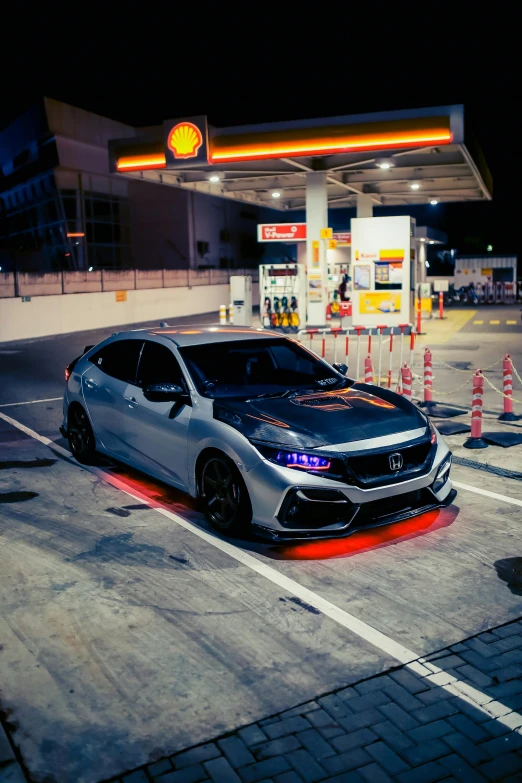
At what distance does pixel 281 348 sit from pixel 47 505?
2.66 metres

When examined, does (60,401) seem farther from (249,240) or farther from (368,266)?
(249,240)

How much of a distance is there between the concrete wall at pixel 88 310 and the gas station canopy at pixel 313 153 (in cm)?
605

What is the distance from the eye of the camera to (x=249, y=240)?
217ft

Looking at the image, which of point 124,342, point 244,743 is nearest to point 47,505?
point 124,342

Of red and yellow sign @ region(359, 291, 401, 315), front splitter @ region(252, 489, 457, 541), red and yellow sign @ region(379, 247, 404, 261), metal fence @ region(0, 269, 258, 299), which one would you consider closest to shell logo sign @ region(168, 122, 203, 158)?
red and yellow sign @ region(379, 247, 404, 261)

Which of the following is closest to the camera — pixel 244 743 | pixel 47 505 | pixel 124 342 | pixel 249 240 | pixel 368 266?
pixel 244 743

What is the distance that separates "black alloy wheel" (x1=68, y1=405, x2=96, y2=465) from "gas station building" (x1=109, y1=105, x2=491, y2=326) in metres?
14.7

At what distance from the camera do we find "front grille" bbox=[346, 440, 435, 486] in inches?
221

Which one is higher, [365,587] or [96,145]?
[96,145]

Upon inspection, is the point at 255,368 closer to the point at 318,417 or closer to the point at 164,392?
the point at 164,392

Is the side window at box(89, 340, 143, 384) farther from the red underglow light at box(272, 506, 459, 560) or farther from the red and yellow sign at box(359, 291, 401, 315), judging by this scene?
the red and yellow sign at box(359, 291, 401, 315)

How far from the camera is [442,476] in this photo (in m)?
6.20

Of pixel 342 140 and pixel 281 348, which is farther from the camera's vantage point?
pixel 342 140

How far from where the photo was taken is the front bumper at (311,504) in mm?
5516
